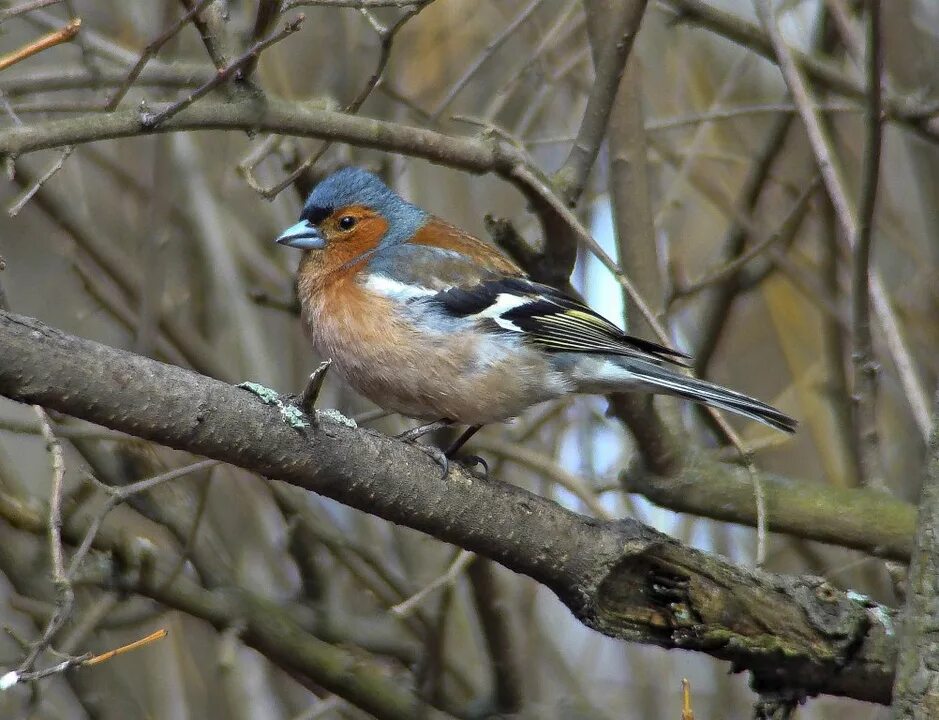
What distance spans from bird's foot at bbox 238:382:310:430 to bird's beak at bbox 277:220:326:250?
2.34 m

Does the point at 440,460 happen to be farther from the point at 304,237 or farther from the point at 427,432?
the point at 304,237

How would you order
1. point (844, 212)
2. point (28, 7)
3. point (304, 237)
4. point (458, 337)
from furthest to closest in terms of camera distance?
point (304, 237)
point (458, 337)
point (844, 212)
point (28, 7)

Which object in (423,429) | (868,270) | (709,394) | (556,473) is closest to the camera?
(868,270)

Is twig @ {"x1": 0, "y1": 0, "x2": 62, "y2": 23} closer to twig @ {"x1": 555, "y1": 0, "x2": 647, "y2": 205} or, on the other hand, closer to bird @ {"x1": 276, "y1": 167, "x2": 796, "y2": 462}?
bird @ {"x1": 276, "y1": 167, "x2": 796, "y2": 462}

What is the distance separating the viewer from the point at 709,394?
421cm

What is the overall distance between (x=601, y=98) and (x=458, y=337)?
42.2 inches

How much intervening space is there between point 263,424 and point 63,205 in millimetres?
2880

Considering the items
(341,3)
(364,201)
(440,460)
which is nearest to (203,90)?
(341,3)

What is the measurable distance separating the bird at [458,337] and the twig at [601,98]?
1.62ft

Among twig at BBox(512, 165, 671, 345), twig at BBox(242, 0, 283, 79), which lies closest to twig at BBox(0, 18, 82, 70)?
twig at BBox(242, 0, 283, 79)

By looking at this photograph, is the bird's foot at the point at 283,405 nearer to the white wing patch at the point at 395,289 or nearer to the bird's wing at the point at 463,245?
the white wing patch at the point at 395,289

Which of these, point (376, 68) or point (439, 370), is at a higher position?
point (376, 68)

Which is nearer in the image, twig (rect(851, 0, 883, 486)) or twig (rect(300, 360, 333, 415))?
twig (rect(300, 360, 333, 415))

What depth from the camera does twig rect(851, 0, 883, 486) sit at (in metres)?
3.72
